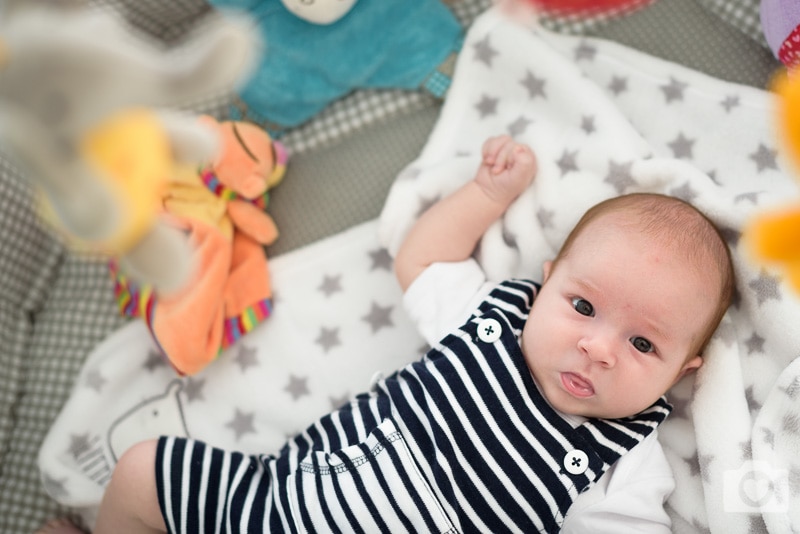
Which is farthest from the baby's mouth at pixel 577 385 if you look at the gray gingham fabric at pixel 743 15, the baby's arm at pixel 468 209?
the gray gingham fabric at pixel 743 15

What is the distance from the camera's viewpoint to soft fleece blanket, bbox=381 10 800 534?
35.4 inches

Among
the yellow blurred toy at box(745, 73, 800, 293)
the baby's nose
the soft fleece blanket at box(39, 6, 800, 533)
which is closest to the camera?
the yellow blurred toy at box(745, 73, 800, 293)

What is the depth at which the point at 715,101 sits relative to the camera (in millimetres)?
1118

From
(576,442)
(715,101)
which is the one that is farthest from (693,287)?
(715,101)

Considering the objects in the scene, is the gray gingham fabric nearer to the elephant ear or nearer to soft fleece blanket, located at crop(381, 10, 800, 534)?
soft fleece blanket, located at crop(381, 10, 800, 534)

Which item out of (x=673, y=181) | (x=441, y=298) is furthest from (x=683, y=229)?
(x=441, y=298)

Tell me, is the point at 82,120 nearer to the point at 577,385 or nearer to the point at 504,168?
the point at 577,385

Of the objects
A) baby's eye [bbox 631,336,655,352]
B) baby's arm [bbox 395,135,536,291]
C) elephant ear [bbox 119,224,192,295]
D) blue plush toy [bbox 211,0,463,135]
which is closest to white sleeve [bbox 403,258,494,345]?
baby's arm [bbox 395,135,536,291]

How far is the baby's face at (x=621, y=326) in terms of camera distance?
2.79ft

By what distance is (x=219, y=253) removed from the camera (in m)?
1.12

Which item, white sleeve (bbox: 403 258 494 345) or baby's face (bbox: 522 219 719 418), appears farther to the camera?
white sleeve (bbox: 403 258 494 345)

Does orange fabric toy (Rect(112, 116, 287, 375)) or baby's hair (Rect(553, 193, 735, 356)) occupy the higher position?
baby's hair (Rect(553, 193, 735, 356))

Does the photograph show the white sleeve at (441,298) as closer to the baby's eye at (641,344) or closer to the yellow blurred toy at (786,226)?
the baby's eye at (641,344)

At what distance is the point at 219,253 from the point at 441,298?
0.37 m
